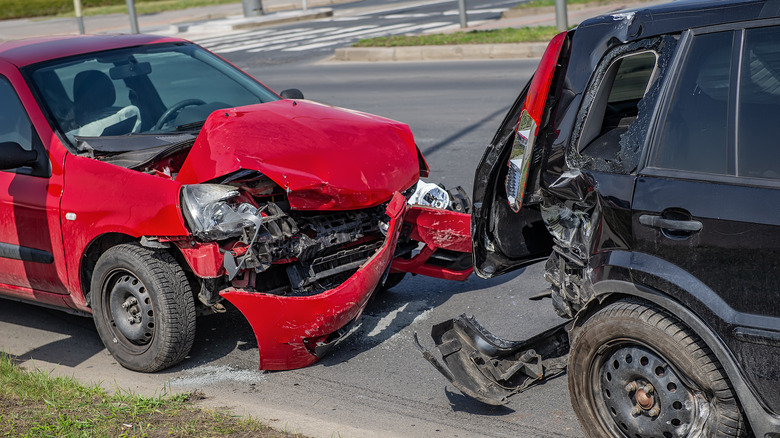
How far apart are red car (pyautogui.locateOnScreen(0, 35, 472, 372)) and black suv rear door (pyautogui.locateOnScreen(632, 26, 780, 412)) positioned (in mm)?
1864

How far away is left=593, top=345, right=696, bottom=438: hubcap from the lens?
325 centimetres

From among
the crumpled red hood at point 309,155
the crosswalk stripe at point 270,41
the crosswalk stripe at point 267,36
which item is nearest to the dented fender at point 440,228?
the crumpled red hood at point 309,155

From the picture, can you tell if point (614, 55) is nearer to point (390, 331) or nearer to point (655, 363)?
point (655, 363)

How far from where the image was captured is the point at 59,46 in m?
A: 5.91

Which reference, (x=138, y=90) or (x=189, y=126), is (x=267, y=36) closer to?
(x=138, y=90)

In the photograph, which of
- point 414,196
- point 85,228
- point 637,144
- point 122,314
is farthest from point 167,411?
point 637,144

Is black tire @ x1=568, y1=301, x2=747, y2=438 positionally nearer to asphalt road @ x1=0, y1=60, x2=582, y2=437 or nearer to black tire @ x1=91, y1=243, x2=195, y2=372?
asphalt road @ x1=0, y1=60, x2=582, y2=437

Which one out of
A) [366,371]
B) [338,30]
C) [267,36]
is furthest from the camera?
[267,36]

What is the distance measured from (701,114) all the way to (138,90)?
3.86 m

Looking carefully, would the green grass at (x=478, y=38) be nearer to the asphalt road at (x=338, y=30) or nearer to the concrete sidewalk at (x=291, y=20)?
the concrete sidewalk at (x=291, y=20)

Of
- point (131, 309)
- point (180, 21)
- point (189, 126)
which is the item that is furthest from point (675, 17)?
point (180, 21)

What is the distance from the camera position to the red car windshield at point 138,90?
216 inches

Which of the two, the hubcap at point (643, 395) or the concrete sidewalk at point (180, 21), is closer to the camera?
the hubcap at point (643, 395)

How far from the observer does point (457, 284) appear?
238 inches
